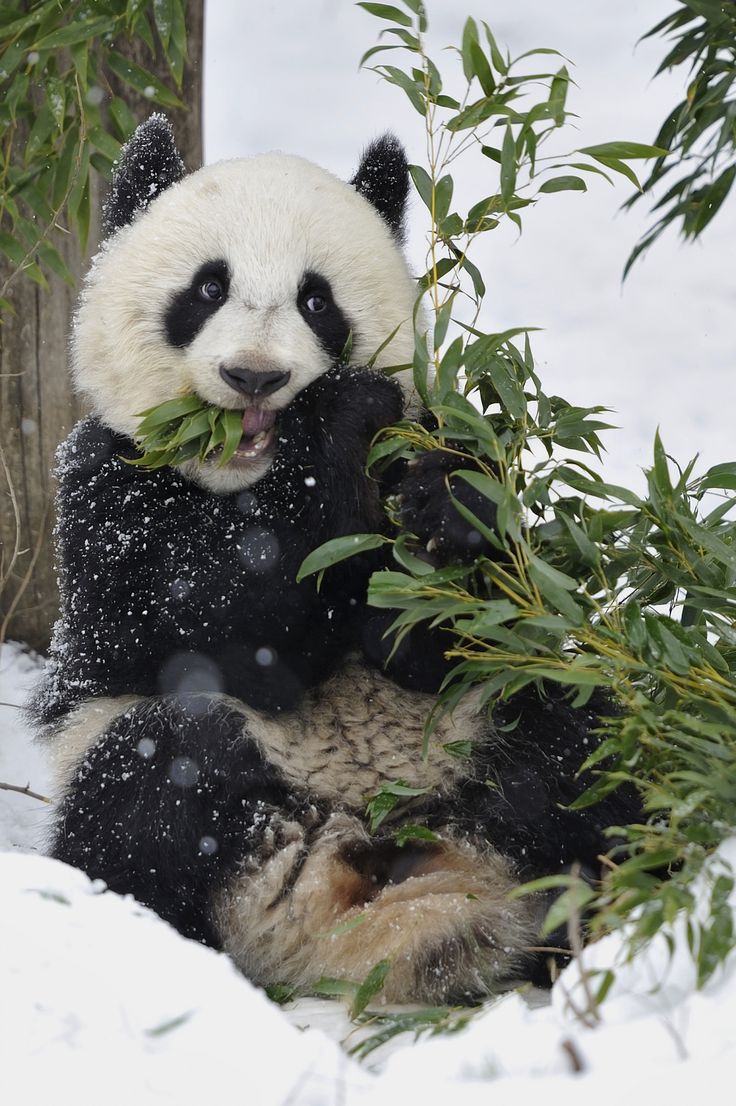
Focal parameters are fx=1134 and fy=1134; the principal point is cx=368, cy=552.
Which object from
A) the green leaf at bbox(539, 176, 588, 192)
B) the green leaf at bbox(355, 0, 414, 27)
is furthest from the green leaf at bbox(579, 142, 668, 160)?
the green leaf at bbox(355, 0, 414, 27)

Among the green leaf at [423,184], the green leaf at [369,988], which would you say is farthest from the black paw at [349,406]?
the green leaf at [369,988]

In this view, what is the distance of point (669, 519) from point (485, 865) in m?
0.73

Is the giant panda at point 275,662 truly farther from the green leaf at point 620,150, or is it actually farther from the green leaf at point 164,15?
the green leaf at point 164,15

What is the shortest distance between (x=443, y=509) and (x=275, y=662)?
494mm

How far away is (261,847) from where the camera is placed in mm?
2109

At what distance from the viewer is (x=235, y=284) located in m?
2.27

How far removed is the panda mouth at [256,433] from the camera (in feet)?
7.30

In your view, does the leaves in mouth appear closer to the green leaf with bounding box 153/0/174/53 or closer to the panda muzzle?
the panda muzzle

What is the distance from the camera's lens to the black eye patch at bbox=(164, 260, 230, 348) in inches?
90.7

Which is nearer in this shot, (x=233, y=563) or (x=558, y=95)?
(x=558, y=95)

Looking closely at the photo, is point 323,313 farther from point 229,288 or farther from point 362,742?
point 362,742

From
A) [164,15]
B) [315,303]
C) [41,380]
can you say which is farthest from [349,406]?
[41,380]

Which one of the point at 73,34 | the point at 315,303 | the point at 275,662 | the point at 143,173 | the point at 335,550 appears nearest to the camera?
the point at 335,550

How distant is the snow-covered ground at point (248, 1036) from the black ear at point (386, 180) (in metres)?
1.74
